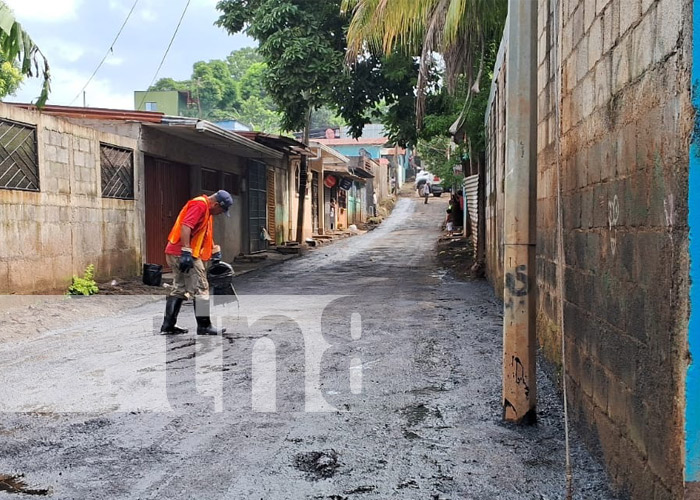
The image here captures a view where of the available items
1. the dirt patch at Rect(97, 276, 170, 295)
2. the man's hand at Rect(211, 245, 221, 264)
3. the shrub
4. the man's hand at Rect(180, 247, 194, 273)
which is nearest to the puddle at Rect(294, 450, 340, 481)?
the man's hand at Rect(180, 247, 194, 273)

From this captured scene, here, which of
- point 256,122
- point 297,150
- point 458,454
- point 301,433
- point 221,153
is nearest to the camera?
point 458,454

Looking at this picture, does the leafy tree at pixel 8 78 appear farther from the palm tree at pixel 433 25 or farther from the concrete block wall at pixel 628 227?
the concrete block wall at pixel 628 227

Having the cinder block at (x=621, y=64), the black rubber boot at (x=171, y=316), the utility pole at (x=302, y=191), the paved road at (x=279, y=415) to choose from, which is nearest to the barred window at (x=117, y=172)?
the paved road at (x=279, y=415)

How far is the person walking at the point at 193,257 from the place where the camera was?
7.25 metres

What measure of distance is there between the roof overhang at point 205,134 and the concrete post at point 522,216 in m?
8.50

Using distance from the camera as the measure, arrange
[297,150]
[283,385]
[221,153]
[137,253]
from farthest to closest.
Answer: [297,150], [221,153], [137,253], [283,385]

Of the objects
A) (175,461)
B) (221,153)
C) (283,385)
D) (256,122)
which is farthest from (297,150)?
(256,122)

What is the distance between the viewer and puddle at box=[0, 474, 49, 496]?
3.26 meters

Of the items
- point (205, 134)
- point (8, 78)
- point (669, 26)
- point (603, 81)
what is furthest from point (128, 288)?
point (8, 78)

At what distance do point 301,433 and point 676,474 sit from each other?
90.2 inches

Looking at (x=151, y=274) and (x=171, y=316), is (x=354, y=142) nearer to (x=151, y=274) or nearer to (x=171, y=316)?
(x=151, y=274)

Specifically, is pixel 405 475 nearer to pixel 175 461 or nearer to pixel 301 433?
pixel 301 433

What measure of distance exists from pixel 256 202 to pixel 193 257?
12.8 m

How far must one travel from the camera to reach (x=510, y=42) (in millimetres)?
4293
